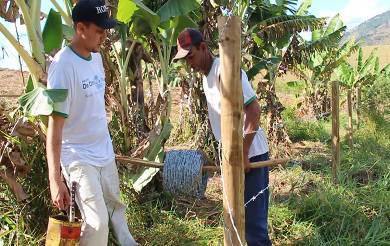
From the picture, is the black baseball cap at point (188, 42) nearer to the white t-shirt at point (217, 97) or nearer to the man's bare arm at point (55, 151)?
the white t-shirt at point (217, 97)

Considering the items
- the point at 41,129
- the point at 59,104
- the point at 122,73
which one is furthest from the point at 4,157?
the point at 122,73

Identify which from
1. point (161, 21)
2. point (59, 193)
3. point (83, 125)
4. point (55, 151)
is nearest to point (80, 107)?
point (83, 125)

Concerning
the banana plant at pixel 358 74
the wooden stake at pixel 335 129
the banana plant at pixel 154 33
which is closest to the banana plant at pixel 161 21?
the banana plant at pixel 154 33

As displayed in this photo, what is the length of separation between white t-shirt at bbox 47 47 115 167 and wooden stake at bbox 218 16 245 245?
0.88 metres

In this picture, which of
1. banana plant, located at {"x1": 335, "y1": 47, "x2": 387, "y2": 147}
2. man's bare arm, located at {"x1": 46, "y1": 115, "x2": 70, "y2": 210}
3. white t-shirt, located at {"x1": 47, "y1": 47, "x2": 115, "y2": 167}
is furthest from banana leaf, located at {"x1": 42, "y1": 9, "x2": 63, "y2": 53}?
banana plant, located at {"x1": 335, "y1": 47, "x2": 387, "y2": 147}

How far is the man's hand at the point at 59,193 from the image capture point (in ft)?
8.18

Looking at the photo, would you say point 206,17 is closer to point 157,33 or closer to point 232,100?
point 157,33

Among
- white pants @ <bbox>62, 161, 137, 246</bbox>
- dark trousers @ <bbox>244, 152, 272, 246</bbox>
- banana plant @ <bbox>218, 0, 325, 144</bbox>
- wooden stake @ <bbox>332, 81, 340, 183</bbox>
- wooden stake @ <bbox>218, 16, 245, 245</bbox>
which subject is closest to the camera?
wooden stake @ <bbox>218, 16, 245, 245</bbox>

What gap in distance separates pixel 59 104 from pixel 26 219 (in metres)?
1.43

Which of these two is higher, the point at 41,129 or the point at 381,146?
the point at 41,129

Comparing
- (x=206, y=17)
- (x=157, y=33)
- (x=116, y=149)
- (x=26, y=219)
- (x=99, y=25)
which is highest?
(x=206, y=17)

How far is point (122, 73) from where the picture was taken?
5047mm

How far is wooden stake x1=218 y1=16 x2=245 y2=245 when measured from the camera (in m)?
2.02

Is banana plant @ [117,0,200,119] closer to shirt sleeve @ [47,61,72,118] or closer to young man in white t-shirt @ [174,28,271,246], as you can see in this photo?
young man in white t-shirt @ [174,28,271,246]
